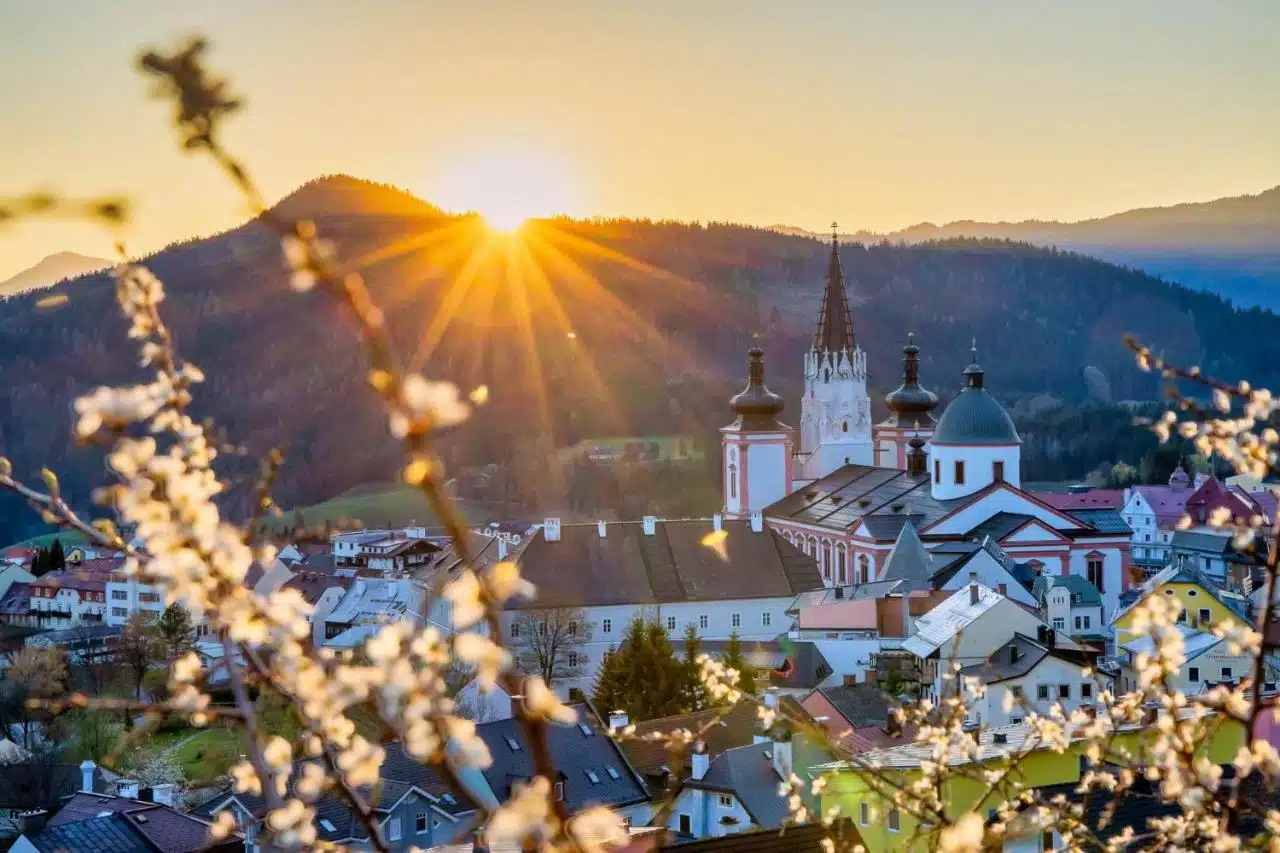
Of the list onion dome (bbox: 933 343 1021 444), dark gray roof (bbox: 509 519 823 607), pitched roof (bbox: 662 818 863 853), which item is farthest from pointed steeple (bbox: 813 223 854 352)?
pitched roof (bbox: 662 818 863 853)

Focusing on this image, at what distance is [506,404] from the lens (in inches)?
4564

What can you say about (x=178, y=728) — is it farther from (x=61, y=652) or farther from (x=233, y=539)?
(x=233, y=539)

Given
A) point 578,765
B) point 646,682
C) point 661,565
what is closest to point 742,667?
point 646,682

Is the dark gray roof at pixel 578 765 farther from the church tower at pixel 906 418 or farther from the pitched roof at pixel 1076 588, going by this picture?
the church tower at pixel 906 418

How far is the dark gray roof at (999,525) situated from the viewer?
42969mm

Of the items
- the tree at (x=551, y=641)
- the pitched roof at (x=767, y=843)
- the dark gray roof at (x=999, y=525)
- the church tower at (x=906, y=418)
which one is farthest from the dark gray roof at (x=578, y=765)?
the church tower at (x=906, y=418)

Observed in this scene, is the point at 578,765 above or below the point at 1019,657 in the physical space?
below

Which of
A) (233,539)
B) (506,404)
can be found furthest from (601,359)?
(233,539)

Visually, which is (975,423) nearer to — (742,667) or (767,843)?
(742,667)

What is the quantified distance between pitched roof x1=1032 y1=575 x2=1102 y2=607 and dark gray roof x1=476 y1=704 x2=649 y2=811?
62.2 ft

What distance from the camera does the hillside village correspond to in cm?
1909

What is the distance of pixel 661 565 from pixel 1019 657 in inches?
681

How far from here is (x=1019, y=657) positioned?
89.6ft

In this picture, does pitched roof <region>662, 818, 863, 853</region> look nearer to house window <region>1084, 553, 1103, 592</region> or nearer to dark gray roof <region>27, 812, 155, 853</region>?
dark gray roof <region>27, 812, 155, 853</region>
